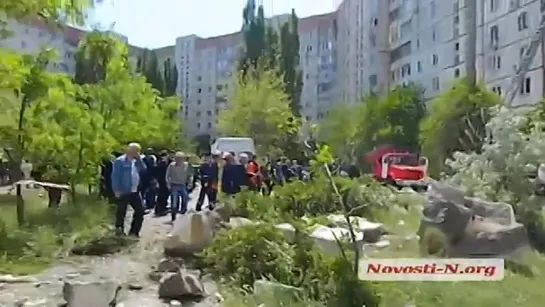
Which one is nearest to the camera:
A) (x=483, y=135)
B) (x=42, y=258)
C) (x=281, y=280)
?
(x=281, y=280)

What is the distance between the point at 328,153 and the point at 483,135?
16.3ft

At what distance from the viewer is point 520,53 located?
1778 cm

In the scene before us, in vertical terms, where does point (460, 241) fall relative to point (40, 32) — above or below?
below

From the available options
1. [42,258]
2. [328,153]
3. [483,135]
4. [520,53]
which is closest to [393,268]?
[328,153]

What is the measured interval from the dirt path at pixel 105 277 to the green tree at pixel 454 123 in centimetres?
371

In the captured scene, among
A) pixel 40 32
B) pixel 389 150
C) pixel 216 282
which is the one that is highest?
pixel 40 32

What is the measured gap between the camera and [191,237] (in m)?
6.75

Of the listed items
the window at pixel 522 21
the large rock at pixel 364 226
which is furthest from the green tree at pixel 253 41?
the large rock at pixel 364 226

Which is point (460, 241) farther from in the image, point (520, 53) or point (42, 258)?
point (520, 53)

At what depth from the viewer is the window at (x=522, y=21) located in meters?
17.8

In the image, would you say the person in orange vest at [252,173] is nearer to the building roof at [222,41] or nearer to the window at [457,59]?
the building roof at [222,41]

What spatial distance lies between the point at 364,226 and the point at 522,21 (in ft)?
46.0

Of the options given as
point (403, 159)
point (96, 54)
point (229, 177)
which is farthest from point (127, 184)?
point (403, 159)

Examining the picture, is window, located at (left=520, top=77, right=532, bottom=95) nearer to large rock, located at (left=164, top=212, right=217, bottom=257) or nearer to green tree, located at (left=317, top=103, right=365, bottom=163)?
green tree, located at (left=317, top=103, right=365, bottom=163)
